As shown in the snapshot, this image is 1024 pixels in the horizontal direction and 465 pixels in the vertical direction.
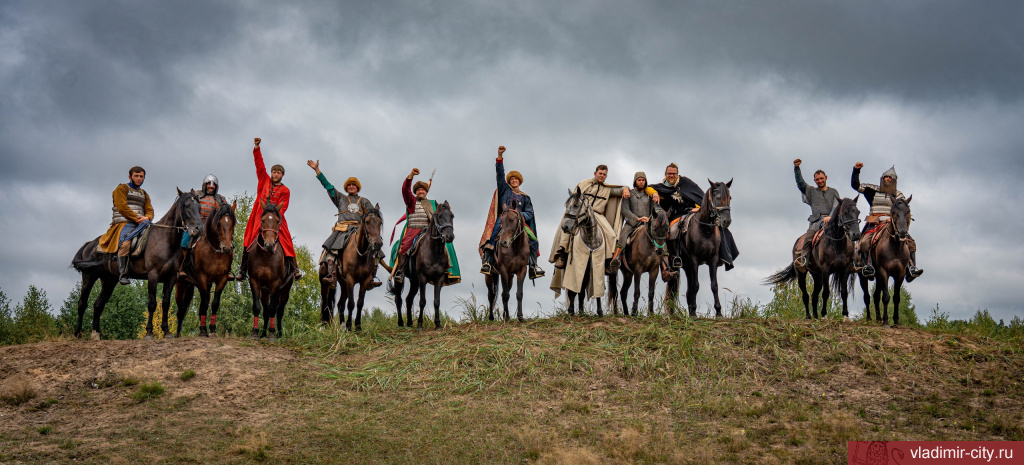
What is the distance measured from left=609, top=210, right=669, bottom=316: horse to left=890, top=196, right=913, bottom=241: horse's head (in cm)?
464

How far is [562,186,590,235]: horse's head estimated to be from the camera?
14078mm

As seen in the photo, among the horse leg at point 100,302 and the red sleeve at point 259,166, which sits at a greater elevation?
the red sleeve at point 259,166

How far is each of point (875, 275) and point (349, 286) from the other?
11310 millimetres

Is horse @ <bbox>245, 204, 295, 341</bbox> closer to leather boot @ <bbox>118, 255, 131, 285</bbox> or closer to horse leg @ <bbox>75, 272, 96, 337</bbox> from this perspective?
leather boot @ <bbox>118, 255, 131, 285</bbox>

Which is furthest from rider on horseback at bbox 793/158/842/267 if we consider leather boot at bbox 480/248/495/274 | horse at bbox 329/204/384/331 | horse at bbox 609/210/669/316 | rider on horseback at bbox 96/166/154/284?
rider on horseback at bbox 96/166/154/284

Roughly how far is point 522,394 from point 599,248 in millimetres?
4645

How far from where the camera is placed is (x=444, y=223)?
13875 mm

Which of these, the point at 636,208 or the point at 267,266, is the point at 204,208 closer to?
the point at 267,266

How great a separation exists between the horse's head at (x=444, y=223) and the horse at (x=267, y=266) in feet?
9.98

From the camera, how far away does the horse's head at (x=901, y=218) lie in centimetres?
1411

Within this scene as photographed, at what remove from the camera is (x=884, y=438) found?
8734mm

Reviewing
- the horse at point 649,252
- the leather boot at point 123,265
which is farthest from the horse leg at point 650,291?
the leather boot at point 123,265

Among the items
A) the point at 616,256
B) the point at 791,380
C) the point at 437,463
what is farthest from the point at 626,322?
the point at 437,463

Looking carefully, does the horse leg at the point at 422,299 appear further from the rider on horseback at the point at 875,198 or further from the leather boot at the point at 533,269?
the rider on horseback at the point at 875,198
